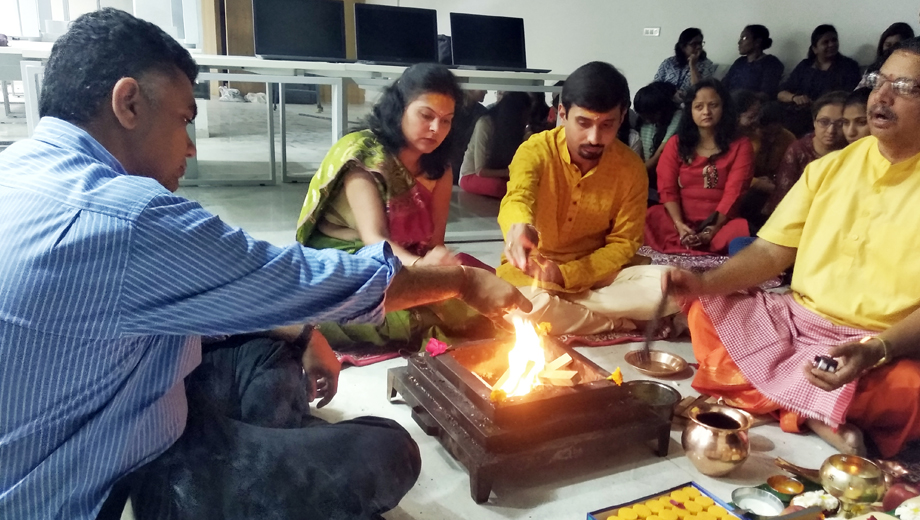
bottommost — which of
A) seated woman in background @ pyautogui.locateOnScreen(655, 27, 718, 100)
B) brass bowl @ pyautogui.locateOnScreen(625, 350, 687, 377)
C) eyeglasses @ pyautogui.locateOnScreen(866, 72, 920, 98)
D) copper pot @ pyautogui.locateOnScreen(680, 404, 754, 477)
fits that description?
brass bowl @ pyautogui.locateOnScreen(625, 350, 687, 377)

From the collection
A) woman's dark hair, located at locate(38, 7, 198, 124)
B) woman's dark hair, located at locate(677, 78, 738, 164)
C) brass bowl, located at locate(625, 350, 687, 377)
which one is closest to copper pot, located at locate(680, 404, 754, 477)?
brass bowl, located at locate(625, 350, 687, 377)

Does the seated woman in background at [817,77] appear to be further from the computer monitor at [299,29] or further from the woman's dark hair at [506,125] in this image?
the computer monitor at [299,29]

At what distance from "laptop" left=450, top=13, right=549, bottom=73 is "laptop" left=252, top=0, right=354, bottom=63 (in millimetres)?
1129

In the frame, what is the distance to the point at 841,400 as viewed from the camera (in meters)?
2.27

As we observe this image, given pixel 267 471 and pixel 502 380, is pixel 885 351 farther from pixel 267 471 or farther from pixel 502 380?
pixel 267 471

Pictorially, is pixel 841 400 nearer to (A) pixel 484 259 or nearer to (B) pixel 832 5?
(A) pixel 484 259

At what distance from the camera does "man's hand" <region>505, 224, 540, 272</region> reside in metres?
2.73

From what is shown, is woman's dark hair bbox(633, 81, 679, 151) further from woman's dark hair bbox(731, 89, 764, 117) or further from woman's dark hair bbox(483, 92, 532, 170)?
woman's dark hair bbox(483, 92, 532, 170)

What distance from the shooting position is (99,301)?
3.65 ft

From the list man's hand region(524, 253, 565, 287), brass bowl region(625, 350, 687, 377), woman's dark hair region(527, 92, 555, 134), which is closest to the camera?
brass bowl region(625, 350, 687, 377)

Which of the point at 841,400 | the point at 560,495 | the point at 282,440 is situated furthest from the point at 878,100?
the point at 282,440

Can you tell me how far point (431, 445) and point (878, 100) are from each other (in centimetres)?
193

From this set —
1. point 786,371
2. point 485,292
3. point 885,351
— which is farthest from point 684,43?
point 485,292

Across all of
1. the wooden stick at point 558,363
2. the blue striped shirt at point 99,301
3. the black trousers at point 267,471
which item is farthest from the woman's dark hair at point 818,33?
the blue striped shirt at point 99,301
